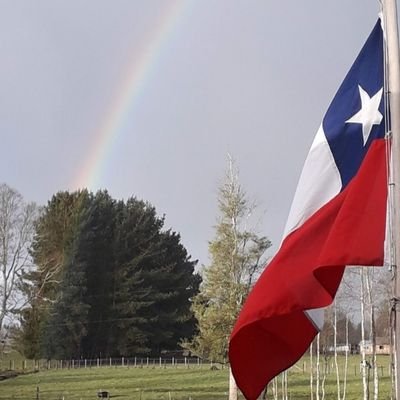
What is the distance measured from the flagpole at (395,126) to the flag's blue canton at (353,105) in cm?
30

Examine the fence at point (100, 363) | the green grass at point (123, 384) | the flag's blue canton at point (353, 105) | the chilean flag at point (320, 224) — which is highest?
the flag's blue canton at point (353, 105)

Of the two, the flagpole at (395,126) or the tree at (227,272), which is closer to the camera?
the flagpole at (395,126)

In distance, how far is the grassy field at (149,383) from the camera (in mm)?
41484

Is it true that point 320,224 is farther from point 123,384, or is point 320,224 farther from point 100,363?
point 100,363

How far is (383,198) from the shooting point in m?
5.96

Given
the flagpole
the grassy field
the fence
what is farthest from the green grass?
the flagpole

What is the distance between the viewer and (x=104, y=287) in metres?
66.8

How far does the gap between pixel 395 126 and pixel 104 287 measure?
203 ft

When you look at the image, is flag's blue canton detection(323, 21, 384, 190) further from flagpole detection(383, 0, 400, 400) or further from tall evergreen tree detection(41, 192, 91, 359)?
tall evergreen tree detection(41, 192, 91, 359)

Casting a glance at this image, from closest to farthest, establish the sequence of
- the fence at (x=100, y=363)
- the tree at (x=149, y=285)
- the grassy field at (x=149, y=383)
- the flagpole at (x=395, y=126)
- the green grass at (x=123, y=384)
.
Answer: the flagpole at (x=395, y=126)
the grassy field at (x=149, y=383)
the green grass at (x=123, y=384)
the fence at (x=100, y=363)
the tree at (x=149, y=285)

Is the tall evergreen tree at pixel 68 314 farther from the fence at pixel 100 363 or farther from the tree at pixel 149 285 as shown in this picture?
the tree at pixel 149 285

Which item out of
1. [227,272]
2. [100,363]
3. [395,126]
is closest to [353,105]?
[395,126]

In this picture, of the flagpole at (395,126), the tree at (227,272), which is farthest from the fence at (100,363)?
the flagpole at (395,126)

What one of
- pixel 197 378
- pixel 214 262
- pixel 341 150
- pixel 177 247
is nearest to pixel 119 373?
Result: pixel 197 378
